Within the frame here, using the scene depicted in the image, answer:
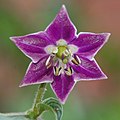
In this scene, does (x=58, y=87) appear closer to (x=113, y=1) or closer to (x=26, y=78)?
(x=26, y=78)

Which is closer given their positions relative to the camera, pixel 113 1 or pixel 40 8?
pixel 40 8

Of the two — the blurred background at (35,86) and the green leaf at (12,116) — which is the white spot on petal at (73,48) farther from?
the blurred background at (35,86)

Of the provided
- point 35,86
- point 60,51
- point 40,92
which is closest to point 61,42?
point 60,51

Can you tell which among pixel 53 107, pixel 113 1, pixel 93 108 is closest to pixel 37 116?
pixel 53 107

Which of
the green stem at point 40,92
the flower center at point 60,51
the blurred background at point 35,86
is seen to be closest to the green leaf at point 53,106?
the green stem at point 40,92

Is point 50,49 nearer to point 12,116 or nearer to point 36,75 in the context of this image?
point 36,75

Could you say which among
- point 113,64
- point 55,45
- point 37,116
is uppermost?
point 55,45
